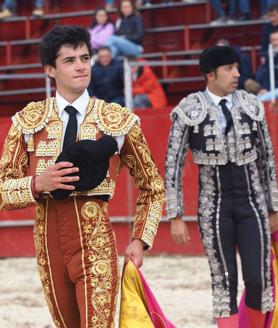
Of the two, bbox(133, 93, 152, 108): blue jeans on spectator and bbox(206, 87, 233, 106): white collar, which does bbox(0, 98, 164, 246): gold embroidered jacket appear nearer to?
bbox(206, 87, 233, 106): white collar

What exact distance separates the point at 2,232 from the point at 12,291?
2146mm

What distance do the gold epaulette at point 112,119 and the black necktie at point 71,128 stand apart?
0.27 ft

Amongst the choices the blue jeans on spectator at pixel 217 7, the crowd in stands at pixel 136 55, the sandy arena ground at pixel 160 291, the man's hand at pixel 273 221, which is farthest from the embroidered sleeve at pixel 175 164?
the blue jeans on spectator at pixel 217 7

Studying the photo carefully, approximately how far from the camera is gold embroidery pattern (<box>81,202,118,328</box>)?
390 cm

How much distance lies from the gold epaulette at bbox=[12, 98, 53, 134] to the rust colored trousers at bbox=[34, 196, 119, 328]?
0.28 metres

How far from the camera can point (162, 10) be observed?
14.0 m

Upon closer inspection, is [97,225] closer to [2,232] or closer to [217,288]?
[217,288]

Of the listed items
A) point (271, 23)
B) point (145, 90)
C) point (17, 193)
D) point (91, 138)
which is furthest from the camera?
point (271, 23)

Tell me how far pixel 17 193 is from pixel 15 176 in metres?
0.13

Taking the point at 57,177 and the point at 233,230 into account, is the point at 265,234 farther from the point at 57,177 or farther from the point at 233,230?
the point at 57,177

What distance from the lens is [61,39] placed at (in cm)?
404

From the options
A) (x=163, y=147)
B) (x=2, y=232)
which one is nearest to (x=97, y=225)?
(x=163, y=147)

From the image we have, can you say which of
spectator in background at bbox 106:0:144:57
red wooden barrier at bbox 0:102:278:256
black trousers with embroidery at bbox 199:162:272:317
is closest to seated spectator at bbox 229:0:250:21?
spectator in background at bbox 106:0:144:57

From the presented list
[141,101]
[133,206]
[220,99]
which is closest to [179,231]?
[220,99]
